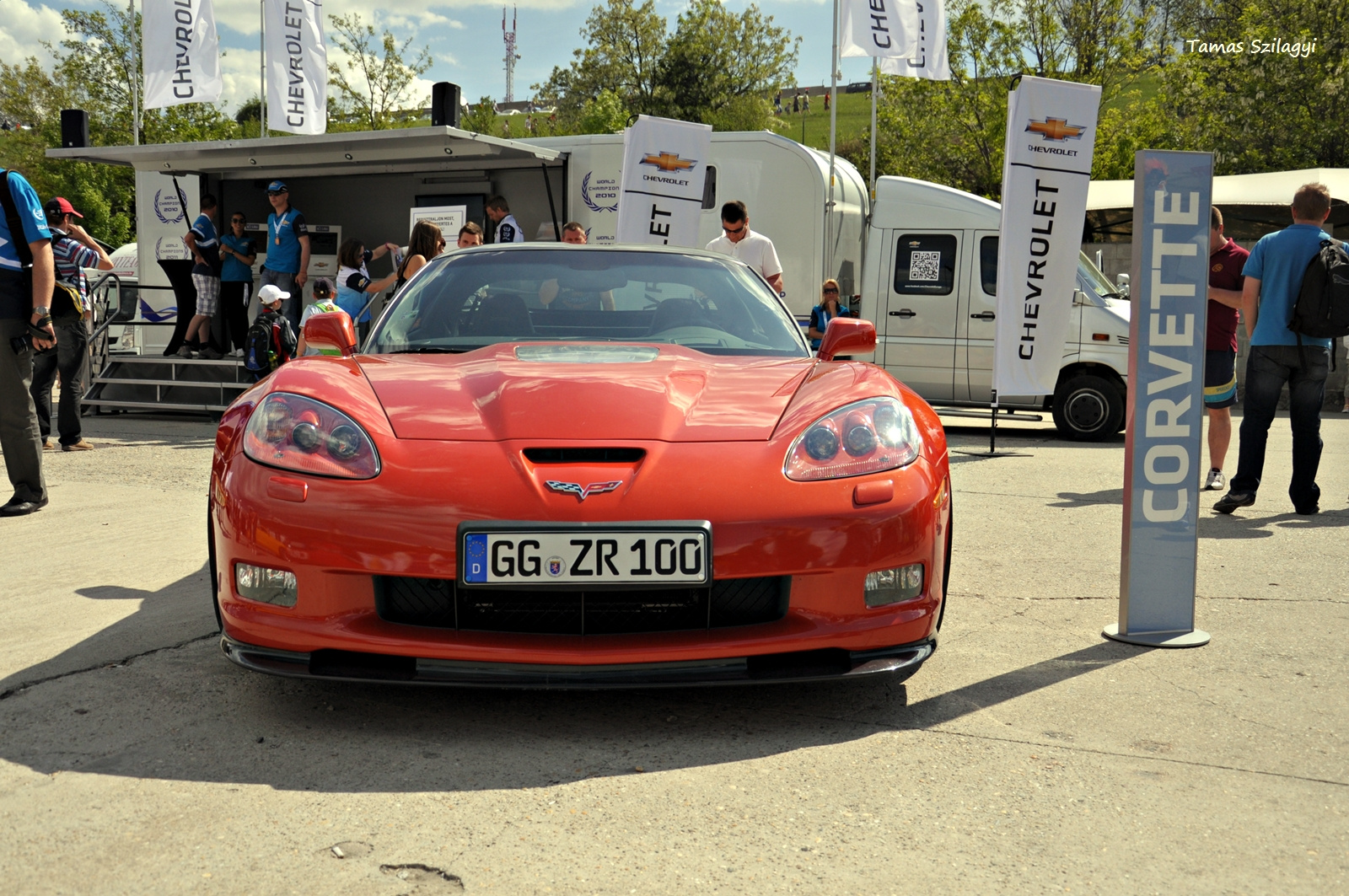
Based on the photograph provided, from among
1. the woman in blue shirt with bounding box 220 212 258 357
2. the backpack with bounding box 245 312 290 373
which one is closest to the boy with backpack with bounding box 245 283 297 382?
the backpack with bounding box 245 312 290 373

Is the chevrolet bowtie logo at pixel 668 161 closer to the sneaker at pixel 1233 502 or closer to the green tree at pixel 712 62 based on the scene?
the sneaker at pixel 1233 502

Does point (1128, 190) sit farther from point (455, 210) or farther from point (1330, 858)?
point (1330, 858)

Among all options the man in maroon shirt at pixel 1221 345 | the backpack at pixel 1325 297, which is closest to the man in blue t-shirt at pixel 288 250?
the man in maroon shirt at pixel 1221 345

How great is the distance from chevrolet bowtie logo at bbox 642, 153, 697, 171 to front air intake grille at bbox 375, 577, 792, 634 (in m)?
8.48

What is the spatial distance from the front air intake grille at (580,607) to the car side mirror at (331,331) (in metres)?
1.27

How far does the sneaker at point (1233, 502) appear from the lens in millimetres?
6512

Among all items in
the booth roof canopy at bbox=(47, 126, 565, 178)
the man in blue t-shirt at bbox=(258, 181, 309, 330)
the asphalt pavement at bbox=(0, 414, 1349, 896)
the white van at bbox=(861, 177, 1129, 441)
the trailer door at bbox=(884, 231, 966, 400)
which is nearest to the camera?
the asphalt pavement at bbox=(0, 414, 1349, 896)

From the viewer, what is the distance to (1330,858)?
7.29 feet

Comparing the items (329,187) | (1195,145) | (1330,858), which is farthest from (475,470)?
(1195,145)

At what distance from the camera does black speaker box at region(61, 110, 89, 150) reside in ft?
45.4

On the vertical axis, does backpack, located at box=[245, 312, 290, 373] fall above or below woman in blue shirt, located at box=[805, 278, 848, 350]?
below

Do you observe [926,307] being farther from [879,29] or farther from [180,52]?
[180,52]

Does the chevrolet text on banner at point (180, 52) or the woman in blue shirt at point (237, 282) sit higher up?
the chevrolet text on banner at point (180, 52)

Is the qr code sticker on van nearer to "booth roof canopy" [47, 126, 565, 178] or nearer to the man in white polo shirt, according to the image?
the man in white polo shirt
